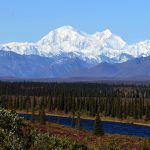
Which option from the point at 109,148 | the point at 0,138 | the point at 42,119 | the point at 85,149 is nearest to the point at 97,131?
the point at 42,119

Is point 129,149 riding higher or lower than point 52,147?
lower

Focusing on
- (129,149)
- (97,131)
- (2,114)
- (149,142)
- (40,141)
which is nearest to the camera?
(40,141)

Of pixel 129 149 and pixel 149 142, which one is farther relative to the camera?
pixel 129 149

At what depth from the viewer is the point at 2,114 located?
46.1 m

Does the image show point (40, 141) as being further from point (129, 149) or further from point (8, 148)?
point (129, 149)

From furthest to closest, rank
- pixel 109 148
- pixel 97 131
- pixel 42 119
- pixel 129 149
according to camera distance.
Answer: pixel 42 119 < pixel 97 131 < pixel 129 149 < pixel 109 148

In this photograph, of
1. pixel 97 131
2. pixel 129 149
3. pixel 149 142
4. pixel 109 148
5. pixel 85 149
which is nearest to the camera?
pixel 85 149

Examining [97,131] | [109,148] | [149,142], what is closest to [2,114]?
[109,148]

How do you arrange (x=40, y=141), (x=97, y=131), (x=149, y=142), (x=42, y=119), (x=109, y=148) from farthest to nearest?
1. (x=42, y=119)
2. (x=97, y=131)
3. (x=149, y=142)
4. (x=109, y=148)
5. (x=40, y=141)

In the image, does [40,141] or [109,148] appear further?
[109,148]

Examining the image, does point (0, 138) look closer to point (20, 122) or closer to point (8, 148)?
point (8, 148)

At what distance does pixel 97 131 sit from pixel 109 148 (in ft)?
183

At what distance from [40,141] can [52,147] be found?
1202mm

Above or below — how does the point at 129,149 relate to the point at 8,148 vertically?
below
